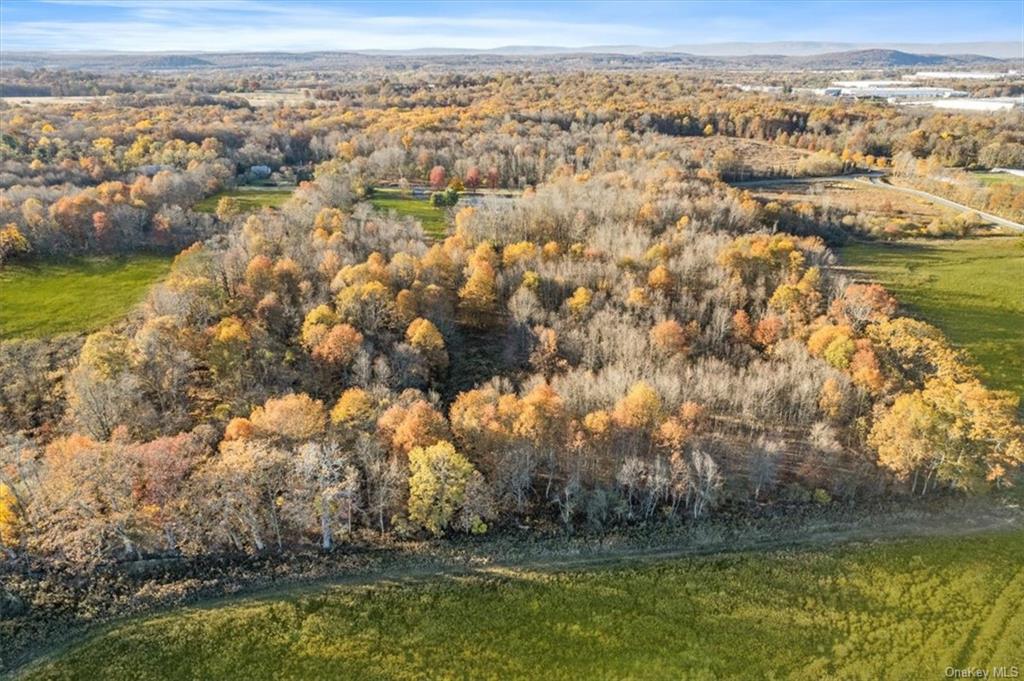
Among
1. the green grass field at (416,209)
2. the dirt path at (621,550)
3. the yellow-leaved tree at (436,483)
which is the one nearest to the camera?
the dirt path at (621,550)

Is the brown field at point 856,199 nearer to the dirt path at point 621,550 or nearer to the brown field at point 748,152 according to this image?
the brown field at point 748,152

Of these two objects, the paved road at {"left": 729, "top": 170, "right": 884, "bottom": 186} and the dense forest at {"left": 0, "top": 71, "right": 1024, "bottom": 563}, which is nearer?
the dense forest at {"left": 0, "top": 71, "right": 1024, "bottom": 563}

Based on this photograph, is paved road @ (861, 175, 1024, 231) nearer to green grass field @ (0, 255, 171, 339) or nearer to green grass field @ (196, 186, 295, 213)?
green grass field @ (196, 186, 295, 213)

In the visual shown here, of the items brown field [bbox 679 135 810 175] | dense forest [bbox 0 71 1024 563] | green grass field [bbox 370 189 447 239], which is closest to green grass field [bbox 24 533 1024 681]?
dense forest [bbox 0 71 1024 563]

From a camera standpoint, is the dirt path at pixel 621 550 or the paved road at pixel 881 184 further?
the paved road at pixel 881 184

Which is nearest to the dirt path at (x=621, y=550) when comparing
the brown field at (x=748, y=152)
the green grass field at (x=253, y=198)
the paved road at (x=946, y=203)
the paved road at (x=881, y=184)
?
the green grass field at (x=253, y=198)

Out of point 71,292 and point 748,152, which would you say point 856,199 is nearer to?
point 748,152

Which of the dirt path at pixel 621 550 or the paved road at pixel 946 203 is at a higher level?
the paved road at pixel 946 203
